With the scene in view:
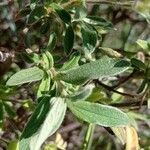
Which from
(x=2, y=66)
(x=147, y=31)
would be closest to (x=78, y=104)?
(x=2, y=66)

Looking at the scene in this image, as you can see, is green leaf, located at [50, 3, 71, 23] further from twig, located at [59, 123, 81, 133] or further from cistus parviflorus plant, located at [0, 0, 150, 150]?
twig, located at [59, 123, 81, 133]

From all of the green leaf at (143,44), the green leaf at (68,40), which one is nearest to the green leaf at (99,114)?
the green leaf at (68,40)

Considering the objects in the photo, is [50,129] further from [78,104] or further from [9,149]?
[9,149]

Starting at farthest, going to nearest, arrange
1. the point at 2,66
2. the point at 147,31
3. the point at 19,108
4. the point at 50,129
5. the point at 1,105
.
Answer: the point at 147,31
the point at 19,108
the point at 2,66
the point at 1,105
the point at 50,129

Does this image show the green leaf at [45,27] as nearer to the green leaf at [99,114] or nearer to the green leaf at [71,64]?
the green leaf at [71,64]

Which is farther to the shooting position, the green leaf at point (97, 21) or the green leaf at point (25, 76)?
the green leaf at point (97, 21)

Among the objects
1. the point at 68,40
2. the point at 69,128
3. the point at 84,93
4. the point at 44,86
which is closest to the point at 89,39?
the point at 68,40

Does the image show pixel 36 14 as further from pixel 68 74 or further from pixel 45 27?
pixel 68 74
